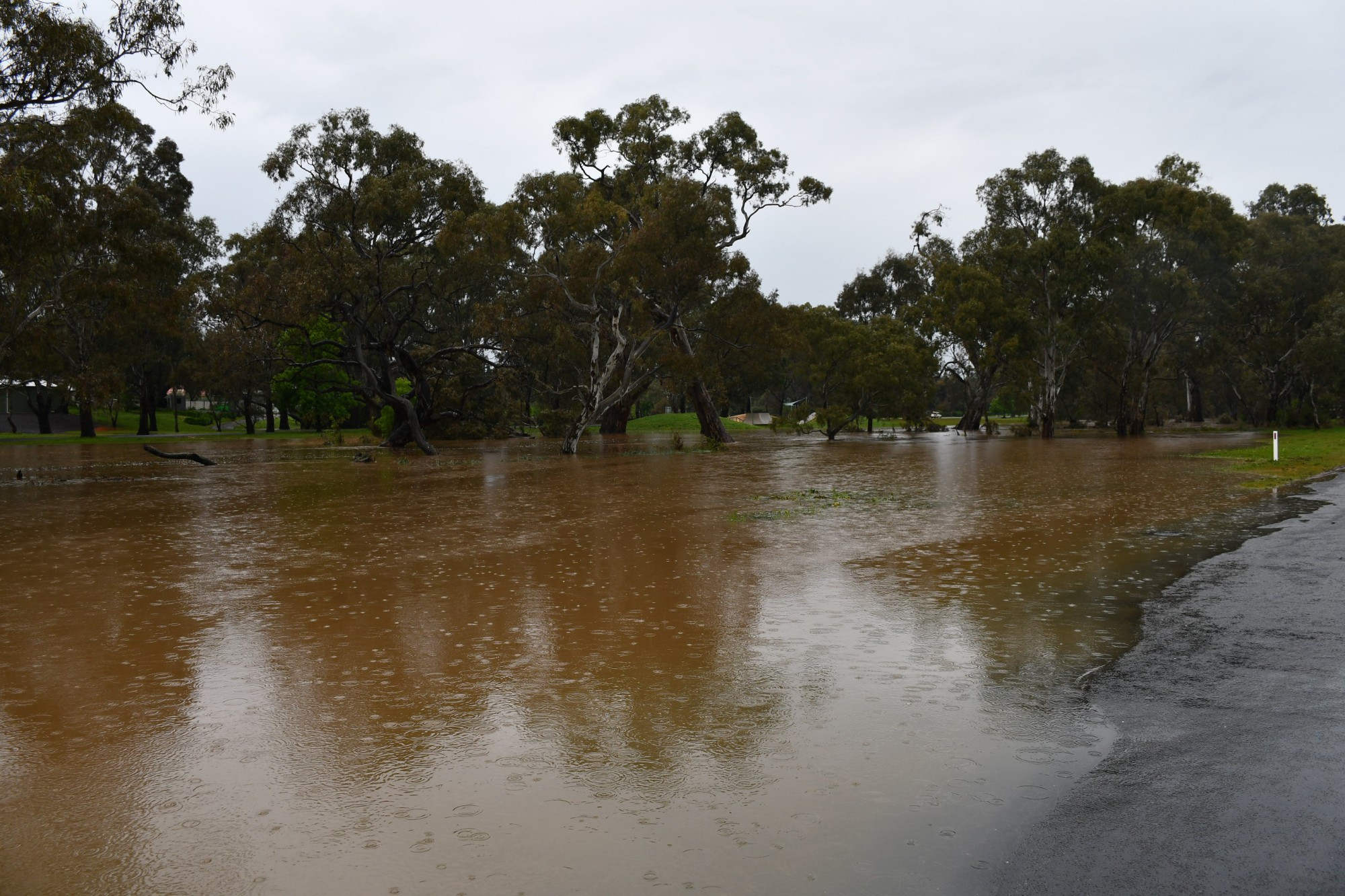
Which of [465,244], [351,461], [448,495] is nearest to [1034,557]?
[448,495]

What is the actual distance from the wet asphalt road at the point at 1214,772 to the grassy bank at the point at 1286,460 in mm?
14333

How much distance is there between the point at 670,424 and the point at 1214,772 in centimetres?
6989

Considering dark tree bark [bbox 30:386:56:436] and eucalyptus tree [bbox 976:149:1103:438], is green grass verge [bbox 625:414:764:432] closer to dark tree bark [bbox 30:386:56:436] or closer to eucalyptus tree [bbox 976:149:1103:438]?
eucalyptus tree [bbox 976:149:1103:438]

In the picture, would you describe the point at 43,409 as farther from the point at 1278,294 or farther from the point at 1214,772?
the point at 1278,294

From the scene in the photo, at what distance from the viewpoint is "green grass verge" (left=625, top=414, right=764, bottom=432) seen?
72250 millimetres

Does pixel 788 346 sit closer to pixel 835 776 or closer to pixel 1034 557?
pixel 1034 557

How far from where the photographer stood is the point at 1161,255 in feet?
172

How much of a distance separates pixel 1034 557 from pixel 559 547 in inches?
236

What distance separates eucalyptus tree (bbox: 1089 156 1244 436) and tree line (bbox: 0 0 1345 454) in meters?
0.17

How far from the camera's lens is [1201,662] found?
257 inches

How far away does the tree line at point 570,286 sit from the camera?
1096 inches

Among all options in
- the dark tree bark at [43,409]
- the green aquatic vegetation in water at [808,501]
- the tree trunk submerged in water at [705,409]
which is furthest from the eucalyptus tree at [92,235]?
the dark tree bark at [43,409]

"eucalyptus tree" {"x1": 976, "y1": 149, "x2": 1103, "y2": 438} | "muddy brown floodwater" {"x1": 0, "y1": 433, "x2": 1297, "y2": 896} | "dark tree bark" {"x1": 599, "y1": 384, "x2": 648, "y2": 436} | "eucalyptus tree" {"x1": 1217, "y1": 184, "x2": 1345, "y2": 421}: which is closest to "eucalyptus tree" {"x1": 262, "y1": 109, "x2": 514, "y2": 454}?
"dark tree bark" {"x1": 599, "y1": 384, "x2": 648, "y2": 436}

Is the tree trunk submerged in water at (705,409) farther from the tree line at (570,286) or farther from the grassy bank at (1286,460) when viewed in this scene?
the grassy bank at (1286,460)
